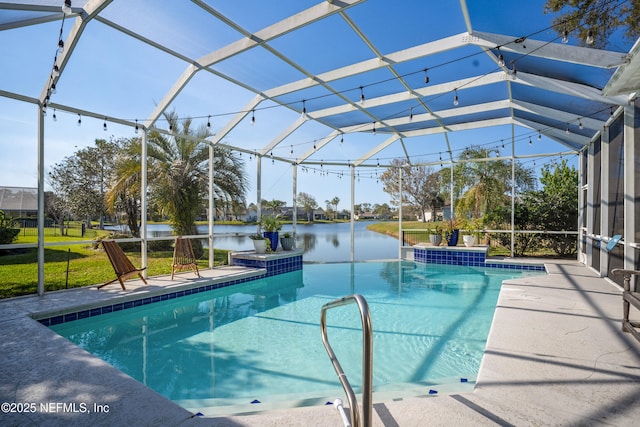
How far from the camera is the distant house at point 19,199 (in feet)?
26.6

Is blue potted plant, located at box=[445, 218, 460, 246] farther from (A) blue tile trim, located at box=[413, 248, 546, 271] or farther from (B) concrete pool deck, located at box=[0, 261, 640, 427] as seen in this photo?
(B) concrete pool deck, located at box=[0, 261, 640, 427]

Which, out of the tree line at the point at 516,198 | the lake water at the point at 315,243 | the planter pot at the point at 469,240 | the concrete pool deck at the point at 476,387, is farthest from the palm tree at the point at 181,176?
the planter pot at the point at 469,240

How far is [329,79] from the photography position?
680cm

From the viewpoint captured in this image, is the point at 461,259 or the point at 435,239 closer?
the point at 461,259

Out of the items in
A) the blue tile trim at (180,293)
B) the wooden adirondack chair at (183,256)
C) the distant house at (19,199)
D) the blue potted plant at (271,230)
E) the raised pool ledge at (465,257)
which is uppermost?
the distant house at (19,199)

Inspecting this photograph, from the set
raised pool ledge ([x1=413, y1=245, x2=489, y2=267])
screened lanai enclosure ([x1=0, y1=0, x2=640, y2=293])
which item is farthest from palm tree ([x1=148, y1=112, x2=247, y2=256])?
raised pool ledge ([x1=413, y1=245, x2=489, y2=267])

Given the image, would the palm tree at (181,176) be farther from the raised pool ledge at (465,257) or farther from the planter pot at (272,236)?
the raised pool ledge at (465,257)

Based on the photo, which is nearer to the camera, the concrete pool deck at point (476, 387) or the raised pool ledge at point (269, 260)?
the concrete pool deck at point (476, 387)

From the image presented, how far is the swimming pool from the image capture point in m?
3.37

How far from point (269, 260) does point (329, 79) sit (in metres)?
4.74

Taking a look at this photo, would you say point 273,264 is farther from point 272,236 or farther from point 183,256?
point 183,256

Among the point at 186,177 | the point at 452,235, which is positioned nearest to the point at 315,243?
the point at 452,235

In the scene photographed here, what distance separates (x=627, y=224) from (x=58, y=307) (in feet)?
29.4

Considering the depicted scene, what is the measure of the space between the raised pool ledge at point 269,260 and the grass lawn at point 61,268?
5.87 feet
